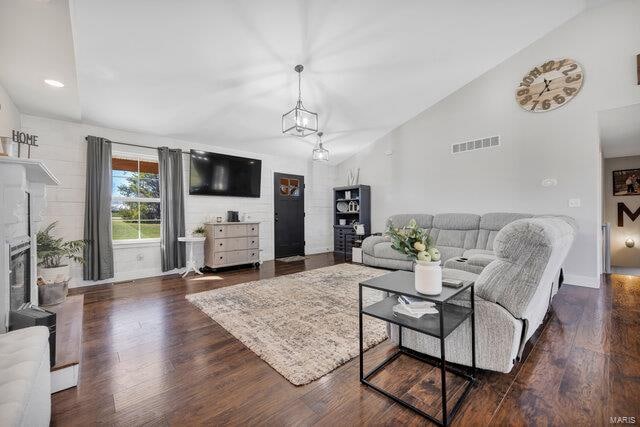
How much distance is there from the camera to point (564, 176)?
3.78 m

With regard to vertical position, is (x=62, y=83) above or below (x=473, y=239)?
above

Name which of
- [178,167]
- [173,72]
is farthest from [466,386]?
[178,167]

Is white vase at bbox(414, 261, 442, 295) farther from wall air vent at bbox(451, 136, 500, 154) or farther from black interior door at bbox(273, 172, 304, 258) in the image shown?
black interior door at bbox(273, 172, 304, 258)

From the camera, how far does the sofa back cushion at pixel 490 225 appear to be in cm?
408

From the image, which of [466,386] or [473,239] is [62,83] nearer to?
[466,386]

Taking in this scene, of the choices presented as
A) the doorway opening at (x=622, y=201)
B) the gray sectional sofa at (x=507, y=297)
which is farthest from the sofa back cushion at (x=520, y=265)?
the doorway opening at (x=622, y=201)

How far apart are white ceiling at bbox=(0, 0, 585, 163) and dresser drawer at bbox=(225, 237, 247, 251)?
1.94 metres

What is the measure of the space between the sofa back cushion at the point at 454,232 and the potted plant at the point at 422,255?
10.1ft

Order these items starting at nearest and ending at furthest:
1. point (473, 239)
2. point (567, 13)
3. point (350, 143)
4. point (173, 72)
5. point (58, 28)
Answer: point (58, 28)
point (173, 72)
point (567, 13)
point (473, 239)
point (350, 143)

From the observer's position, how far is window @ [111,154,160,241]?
4254mm

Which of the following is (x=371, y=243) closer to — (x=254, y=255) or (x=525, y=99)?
(x=254, y=255)

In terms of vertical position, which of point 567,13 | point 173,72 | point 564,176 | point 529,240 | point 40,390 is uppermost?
point 567,13

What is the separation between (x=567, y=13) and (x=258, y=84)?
4.30 meters

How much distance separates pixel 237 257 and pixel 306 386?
12.0 ft
